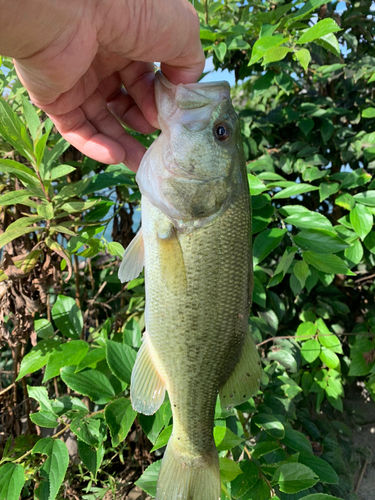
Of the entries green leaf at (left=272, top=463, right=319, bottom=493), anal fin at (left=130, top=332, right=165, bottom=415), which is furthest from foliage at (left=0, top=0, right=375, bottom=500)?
anal fin at (left=130, top=332, right=165, bottom=415)

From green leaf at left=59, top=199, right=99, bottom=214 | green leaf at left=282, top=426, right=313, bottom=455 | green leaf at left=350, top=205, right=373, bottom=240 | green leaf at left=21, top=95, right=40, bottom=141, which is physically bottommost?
green leaf at left=282, top=426, right=313, bottom=455

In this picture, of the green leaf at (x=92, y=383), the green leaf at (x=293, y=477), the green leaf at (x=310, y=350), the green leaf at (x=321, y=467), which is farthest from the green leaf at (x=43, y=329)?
the green leaf at (x=310, y=350)

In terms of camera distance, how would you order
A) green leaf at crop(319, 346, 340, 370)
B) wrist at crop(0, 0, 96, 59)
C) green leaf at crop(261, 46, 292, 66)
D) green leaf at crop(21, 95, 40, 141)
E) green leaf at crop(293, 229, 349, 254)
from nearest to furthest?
wrist at crop(0, 0, 96, 59) < green leaf at crop(21, 95, 40, 141) < green leaf at crop(293, 229, 349, 254) < green leaf at crop(261, 46, 292, 66) < green leaf at crop(319, 346, 340, 370)

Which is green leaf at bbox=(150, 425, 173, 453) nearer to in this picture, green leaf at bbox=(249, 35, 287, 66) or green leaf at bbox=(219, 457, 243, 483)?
green leaf at bbox=(219, 457, 243, 483)

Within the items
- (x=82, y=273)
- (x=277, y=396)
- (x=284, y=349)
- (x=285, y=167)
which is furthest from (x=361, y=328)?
(x=82, y=273)

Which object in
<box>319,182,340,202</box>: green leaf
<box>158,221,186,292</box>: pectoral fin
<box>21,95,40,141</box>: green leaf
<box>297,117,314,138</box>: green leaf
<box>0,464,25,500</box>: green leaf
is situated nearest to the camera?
<box>158,221,186,292</box>: pectoral fin

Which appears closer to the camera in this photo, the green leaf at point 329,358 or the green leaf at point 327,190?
the green leaf at point 327,190

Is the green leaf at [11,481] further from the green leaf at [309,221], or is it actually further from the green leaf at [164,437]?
the green leaf at [309,221]
